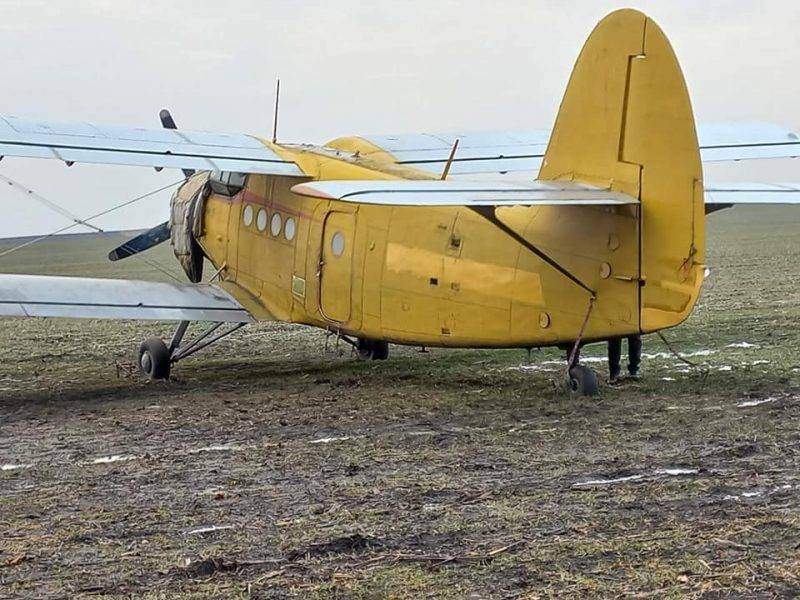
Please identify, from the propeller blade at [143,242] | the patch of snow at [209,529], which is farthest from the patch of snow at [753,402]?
the propeller blade at [143,242]

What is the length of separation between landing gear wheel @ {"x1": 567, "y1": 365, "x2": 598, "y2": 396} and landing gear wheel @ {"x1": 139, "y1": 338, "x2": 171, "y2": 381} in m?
4.90

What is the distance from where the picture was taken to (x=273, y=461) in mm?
7648

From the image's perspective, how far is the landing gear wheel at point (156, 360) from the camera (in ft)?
41.3

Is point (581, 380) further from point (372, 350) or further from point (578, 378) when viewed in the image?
point (372, 350)

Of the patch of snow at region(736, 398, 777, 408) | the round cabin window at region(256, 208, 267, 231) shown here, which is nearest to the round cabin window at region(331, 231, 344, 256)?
the round cabin window at region(256, 208, 267, 231)

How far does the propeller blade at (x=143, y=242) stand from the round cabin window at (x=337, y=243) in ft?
13.2

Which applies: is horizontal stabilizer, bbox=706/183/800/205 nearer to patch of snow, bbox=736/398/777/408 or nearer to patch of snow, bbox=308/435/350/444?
patch of snow, bbox=736/398/777/408

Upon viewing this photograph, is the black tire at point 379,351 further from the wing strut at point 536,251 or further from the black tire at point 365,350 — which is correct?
the wing strut at point 536,251

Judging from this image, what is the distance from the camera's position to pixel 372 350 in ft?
45.8

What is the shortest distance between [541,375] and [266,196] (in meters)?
3.76

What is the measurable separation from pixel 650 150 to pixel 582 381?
2107mm

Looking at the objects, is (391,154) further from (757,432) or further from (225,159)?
(757,432)

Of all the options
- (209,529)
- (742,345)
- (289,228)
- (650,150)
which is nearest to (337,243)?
(289,228)

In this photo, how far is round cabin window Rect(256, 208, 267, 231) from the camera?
42.2ft
